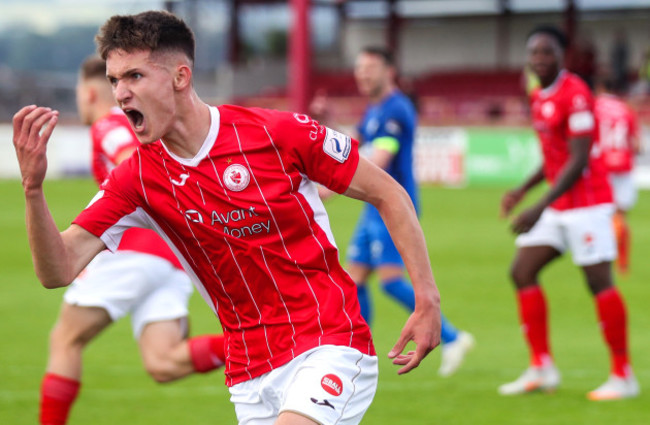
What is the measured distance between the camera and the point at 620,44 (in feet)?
108

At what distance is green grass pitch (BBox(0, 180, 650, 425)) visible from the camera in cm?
586

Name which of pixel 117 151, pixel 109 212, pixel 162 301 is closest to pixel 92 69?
pixel 117 151

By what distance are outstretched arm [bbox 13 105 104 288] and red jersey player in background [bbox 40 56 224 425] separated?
5.01 ft

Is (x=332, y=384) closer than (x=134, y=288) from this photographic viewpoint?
Yes

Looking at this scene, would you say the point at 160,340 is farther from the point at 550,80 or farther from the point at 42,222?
the point at 550,80

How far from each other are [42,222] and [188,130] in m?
0.52

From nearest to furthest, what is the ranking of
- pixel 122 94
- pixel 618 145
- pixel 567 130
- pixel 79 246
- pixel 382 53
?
1. pixel 122 94
2. pixel 79 246
3. pixel 567 130
4. pixel 382 53
5. pixel 618 145

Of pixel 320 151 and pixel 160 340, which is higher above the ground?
pixel 320 151

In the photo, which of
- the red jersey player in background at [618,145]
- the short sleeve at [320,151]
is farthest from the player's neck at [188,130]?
the red jersey player in background at [618,145]

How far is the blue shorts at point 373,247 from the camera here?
22.9 feet

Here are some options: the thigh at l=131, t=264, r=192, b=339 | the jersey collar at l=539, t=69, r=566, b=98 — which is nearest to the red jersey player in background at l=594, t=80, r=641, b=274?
the jersey collar at l=539, t=69, r=566, b=98

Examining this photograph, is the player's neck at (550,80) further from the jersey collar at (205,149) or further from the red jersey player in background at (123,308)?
the jersey collar at (205,149)

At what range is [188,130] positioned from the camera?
3.27 meters

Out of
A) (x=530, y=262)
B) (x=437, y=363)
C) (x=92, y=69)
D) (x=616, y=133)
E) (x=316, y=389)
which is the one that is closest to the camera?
(x=316, y=389)
